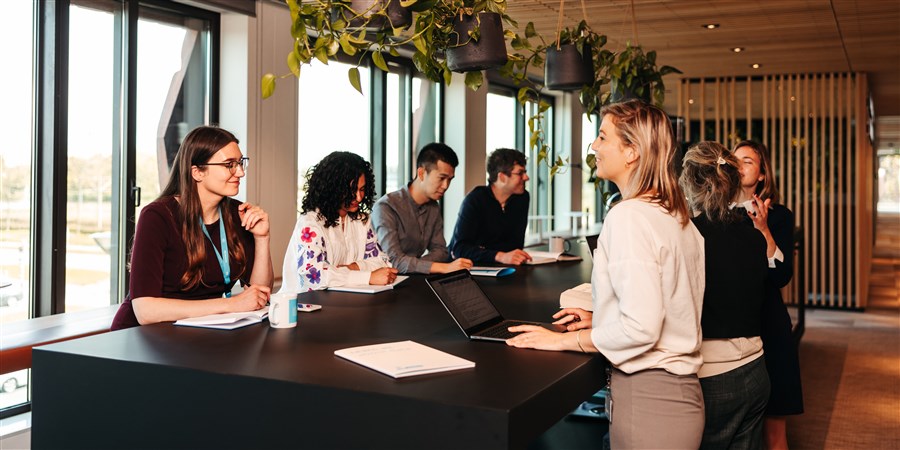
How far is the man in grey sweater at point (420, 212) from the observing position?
425 cm

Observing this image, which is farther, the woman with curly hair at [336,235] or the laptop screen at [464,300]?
the woman with curly hair at [336,235]

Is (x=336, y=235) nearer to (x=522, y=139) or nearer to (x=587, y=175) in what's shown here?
(x=522, y=139)

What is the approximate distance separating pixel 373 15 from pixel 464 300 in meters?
0.83

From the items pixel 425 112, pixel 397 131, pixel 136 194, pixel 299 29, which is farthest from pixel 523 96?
pixel 425 112

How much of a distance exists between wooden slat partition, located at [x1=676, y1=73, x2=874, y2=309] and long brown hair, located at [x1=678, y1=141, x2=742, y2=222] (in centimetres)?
604

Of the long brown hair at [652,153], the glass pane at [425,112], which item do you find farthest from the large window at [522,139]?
the long brown hair at [652,153]

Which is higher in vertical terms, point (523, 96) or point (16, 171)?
point (523, 96)

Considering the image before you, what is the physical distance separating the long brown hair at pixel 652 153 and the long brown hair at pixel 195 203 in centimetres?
141

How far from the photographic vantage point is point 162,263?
2.53m

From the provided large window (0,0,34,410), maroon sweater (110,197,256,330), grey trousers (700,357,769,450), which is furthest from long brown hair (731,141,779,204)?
large window (0,0,34,410)

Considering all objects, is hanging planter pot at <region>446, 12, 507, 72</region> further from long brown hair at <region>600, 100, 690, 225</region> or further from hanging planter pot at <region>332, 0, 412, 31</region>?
long brown hair at <region>600, 100, 690, 225</region>

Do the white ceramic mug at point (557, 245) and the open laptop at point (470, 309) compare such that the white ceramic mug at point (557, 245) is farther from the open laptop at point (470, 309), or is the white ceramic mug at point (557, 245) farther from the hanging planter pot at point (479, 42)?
the open laptop at point (470, 309)

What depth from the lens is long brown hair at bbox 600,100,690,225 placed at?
186cm

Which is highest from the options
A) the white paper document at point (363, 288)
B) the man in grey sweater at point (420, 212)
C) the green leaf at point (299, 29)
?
the green leaf at point (299, 29)
